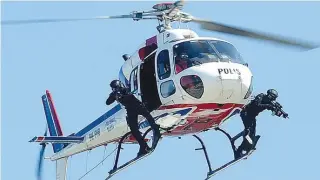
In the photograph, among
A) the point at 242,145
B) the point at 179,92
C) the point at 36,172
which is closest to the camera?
the point at 179,92

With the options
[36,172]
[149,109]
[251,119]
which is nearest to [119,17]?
[149,109]

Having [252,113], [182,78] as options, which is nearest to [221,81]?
[182,78]

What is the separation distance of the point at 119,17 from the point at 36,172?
190 inches

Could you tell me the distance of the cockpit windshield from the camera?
15.1 m

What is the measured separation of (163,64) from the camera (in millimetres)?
15492

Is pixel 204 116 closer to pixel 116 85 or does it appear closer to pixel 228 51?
pixel 228 51

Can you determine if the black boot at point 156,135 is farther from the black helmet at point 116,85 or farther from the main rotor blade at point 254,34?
the main rotor blade at point 254,34

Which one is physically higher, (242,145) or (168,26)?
(168,26)

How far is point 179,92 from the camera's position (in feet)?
49.6

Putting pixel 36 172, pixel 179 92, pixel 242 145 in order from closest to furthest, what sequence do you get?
pixel 179 92
pixel 242 145
pixel 36 172

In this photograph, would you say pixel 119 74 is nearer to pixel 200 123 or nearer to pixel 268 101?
pixel 200 123

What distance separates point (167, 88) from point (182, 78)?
476mm

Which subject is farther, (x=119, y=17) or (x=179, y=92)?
(x=119, y=17)

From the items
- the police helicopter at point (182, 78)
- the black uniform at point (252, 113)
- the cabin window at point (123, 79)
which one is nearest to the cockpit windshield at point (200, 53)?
the police helicopter at point (182, 78)
